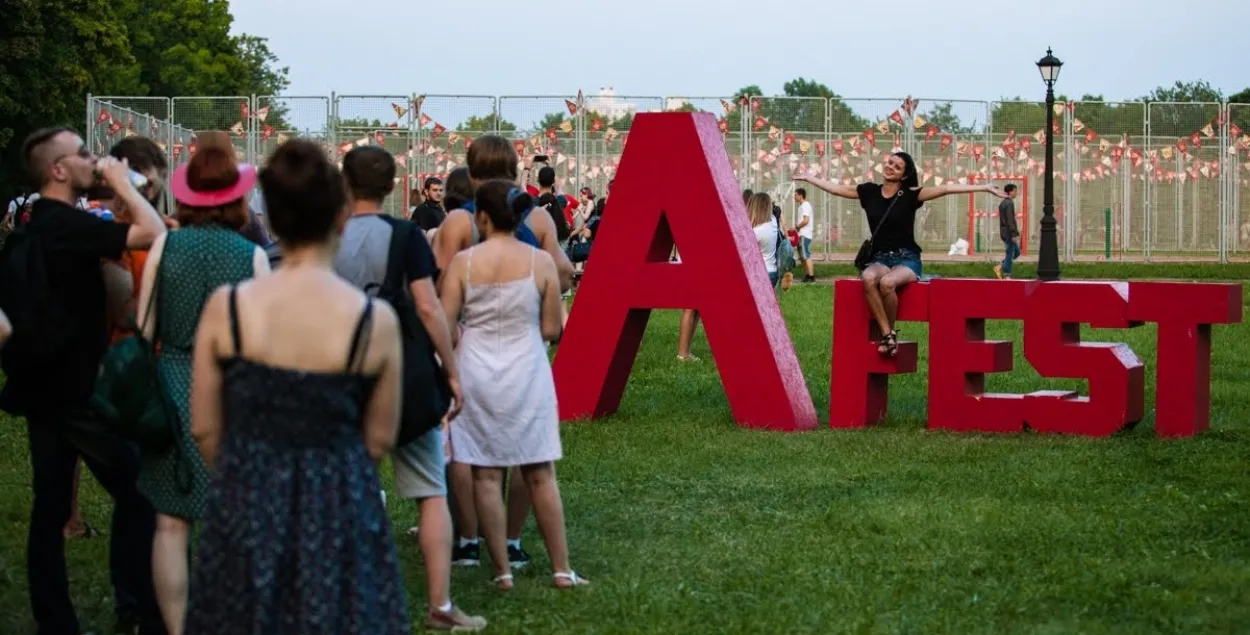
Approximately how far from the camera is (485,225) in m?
6.95

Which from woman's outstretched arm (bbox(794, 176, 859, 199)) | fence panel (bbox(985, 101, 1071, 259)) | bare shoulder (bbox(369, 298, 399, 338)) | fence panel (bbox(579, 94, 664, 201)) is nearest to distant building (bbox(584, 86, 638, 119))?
fence panel (bbox(579, 94, 664, 201))

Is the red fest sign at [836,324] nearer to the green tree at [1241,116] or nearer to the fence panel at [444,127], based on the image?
the fence panel at [444,127]

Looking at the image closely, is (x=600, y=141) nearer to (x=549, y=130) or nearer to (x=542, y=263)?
(x=549, y=130)

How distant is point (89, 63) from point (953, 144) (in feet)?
91.9

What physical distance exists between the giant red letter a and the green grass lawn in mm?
374

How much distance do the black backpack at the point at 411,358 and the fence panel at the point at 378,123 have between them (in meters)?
28.1

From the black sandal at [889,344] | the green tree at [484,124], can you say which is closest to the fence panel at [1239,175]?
the green tree at [484,124]

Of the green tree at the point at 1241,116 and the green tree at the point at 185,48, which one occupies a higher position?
the green tree at the point at 185,48

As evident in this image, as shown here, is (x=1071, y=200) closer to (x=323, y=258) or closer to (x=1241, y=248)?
(x=1241, y=248)

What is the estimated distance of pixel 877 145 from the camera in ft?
118

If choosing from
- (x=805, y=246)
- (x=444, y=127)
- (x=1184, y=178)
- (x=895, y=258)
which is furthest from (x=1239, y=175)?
(x=895, y=258)

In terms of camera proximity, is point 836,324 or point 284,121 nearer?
point 836,324

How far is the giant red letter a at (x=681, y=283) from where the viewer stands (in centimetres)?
1209

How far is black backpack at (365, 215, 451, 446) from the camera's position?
584 centimetres
